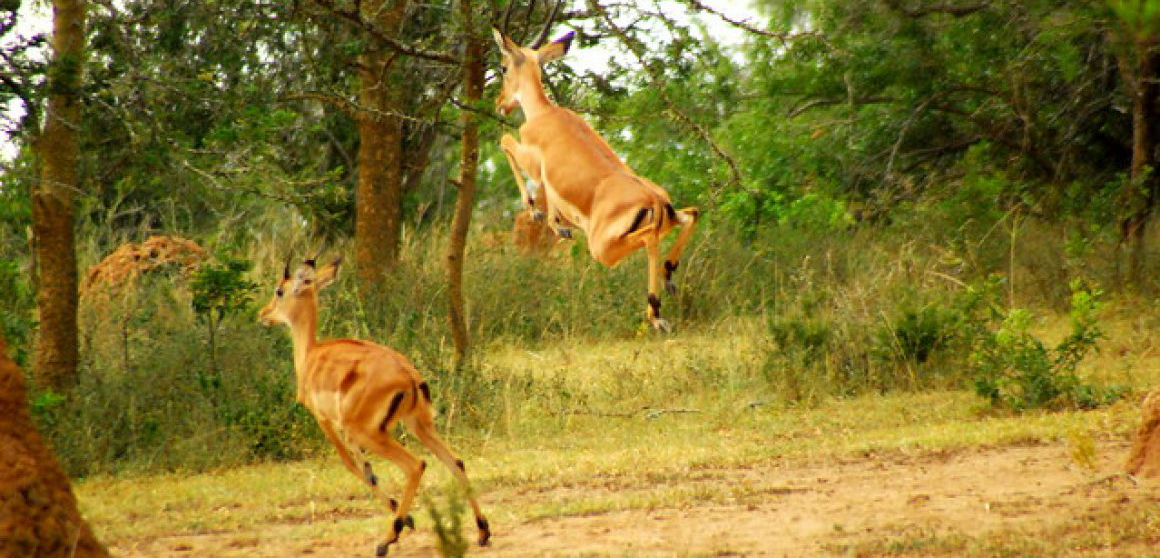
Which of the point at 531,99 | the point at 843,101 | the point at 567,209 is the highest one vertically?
the point at 843,101

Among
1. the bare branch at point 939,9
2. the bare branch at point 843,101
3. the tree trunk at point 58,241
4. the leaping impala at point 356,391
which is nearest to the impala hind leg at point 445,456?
the leaping impala at point 356,391

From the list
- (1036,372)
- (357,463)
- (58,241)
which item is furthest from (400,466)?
(1036,372)

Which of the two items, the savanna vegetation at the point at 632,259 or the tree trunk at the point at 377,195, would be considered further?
the tree trunk at the point at 377,195

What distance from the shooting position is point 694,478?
10.4m

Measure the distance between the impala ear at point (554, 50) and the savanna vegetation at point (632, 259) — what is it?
1.15 meters

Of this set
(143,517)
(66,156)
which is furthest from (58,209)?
(143,517)

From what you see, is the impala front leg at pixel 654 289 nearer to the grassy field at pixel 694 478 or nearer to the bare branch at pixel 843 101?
the grassy field at pixel 694 478

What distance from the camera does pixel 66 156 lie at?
11992 millimetres

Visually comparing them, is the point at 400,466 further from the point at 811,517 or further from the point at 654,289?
the point at 811,517

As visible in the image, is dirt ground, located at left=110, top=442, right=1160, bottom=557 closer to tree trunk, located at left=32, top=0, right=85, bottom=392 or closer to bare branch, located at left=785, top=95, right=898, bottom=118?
tree trunk, located at left=32, top=0, right=85, bottom=392

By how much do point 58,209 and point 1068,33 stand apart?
10.1 meters

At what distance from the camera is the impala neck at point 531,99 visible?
3932mm

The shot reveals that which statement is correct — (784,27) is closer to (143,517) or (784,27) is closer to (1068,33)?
(1068,33)

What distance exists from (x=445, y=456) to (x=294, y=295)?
2.93ft
